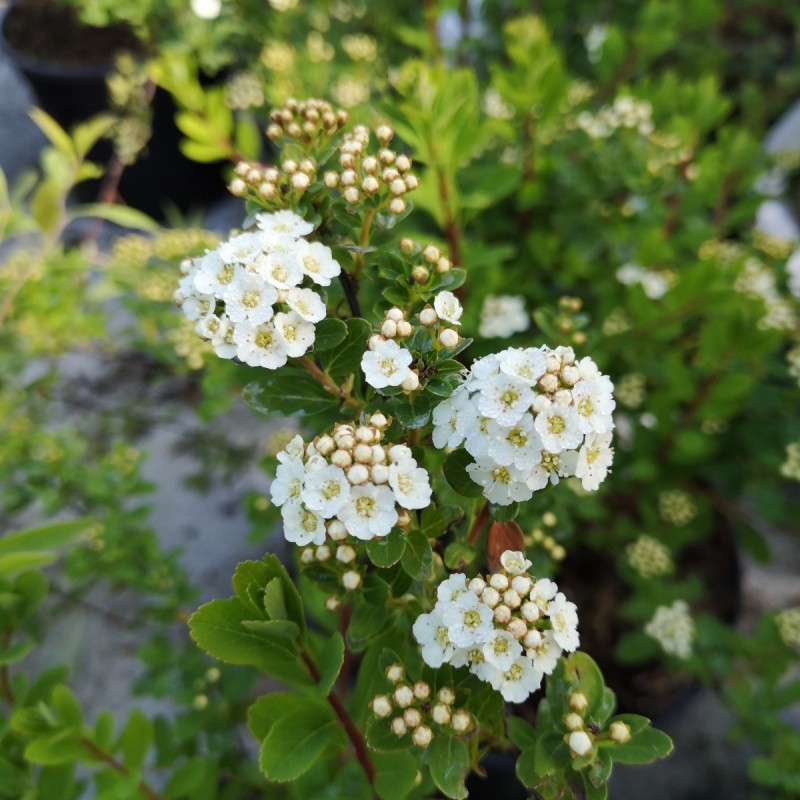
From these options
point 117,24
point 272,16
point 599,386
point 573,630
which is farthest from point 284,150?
point 117,24

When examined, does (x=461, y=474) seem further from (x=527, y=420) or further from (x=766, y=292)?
(x=766, y=292)

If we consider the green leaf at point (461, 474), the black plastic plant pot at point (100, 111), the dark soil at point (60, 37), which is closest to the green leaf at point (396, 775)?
the green leaf at point (461, 474)

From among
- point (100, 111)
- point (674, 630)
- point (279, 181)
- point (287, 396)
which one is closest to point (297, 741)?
point (287, 396)

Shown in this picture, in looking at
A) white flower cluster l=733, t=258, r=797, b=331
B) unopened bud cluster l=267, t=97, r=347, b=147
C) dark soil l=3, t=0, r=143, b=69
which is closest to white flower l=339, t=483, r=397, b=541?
unopened bud cluster l=267, t=97, r=347, b=147

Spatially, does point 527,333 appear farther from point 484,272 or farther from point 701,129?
point 701,129

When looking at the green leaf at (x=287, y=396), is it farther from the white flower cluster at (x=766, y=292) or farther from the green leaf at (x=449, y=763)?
the white flower cluster at (x=766, y=292)

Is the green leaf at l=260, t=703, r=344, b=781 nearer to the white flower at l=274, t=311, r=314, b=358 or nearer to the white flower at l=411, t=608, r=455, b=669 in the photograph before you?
the white flower at l=411, t=608, r=455, b=669
